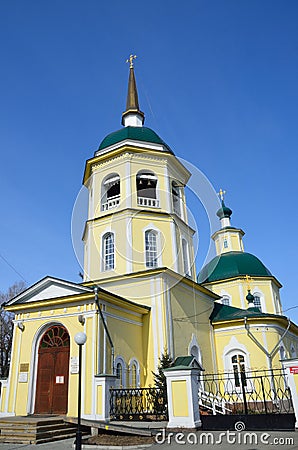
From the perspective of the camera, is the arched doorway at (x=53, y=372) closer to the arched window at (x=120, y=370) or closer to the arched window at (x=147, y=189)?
the arched window at (x=120, y=370)

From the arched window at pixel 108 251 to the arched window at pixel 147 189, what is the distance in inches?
80.4

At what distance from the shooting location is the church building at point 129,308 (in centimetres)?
1215

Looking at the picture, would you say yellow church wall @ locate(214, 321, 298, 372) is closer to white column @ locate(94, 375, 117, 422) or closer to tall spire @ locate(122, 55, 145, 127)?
white column @ locate(94, 375, 117, 422)

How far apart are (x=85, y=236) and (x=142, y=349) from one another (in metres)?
6.66

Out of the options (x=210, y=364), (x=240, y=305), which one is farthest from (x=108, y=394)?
(x=240, y=305)

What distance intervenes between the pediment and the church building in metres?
0.04

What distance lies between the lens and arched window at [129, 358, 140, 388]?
13.1 m

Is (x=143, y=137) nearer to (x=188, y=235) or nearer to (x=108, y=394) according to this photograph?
(x=188, y=235)

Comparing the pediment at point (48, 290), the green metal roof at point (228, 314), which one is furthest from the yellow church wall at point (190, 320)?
the pediment at point (48, 290)

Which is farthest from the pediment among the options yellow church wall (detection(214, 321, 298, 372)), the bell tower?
yellow church wall (detection(214, 321, 298, 372))

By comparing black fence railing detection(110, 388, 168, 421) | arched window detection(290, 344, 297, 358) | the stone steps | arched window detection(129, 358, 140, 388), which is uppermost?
arched window detection(290, 344, 297, 358)

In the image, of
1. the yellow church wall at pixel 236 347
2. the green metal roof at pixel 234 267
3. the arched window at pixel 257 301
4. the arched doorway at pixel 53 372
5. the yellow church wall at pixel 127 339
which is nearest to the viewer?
the arched doorway at pixel 53 372

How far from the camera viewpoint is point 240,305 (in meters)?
25.8

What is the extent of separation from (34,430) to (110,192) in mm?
11538
